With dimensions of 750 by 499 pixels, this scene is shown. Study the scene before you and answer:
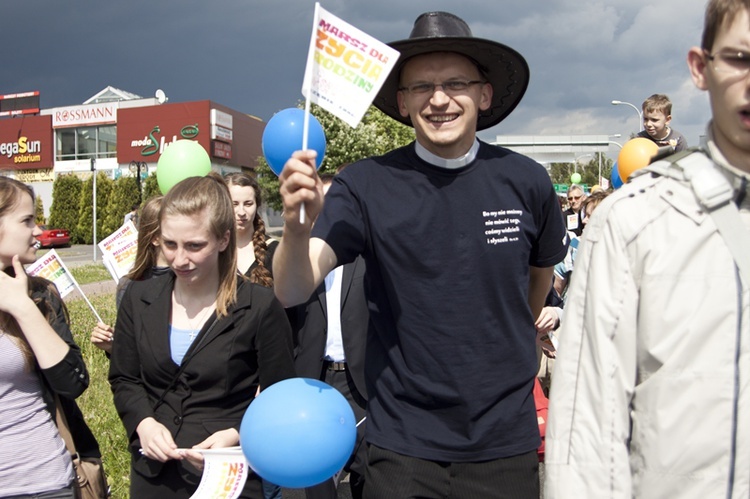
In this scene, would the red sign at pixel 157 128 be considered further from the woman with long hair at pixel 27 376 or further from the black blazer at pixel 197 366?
the black blazer at pixel 197 366

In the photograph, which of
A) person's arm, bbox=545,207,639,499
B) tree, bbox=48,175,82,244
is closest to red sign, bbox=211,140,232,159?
tree, bbox=48,175,82,244

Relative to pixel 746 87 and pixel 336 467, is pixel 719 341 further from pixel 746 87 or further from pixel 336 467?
pixel 336 467

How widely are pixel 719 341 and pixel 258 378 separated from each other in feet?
6.56

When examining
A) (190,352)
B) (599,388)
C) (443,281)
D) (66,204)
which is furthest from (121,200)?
(599,388)

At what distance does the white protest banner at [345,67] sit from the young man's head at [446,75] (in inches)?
13.7

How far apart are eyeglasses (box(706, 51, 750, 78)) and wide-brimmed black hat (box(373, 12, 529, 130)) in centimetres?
103

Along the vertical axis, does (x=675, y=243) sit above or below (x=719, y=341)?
above

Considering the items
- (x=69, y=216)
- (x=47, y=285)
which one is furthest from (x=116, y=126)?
(x=47, y=285)

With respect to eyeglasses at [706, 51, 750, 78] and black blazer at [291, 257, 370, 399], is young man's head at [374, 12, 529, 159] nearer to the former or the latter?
eyeglasses at [706, 51, 750, 78]

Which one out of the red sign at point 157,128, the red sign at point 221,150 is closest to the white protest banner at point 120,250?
the red sign at point 157,128

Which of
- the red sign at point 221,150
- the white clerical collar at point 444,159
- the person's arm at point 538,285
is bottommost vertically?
the person's arm at point 538,285

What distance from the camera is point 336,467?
2.37 meters

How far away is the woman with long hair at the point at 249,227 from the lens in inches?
182

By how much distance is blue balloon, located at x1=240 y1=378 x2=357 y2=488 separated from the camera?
2.23m
